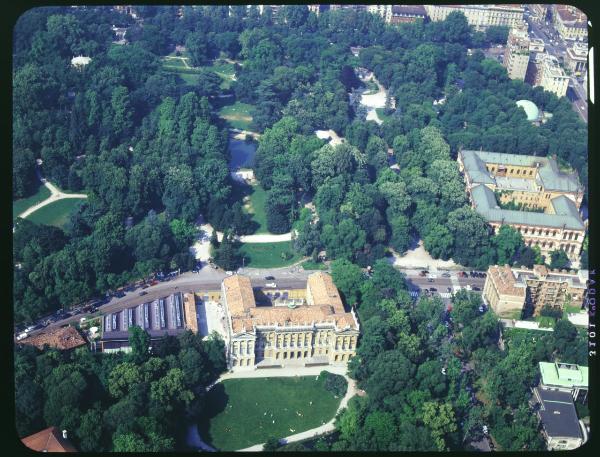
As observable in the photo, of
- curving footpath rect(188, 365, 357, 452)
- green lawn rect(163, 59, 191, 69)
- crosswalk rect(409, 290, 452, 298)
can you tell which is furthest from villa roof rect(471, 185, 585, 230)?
green lawn rect(163, 59, 191, 69)

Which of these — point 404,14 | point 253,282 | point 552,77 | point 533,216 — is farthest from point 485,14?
point 253,282

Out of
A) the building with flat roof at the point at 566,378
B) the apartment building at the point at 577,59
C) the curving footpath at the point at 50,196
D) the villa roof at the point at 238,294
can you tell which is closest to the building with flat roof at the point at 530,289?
the building with flat roof at the point at 566,378

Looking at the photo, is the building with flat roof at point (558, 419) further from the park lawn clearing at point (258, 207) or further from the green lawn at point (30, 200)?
the green lawn at point (30, 200)

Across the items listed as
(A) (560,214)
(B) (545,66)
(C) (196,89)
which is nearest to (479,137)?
(A) (560,214)

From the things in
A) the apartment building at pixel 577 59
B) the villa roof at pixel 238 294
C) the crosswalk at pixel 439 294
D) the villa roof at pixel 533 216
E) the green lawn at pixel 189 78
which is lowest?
the crosswalk at pixel 439 294

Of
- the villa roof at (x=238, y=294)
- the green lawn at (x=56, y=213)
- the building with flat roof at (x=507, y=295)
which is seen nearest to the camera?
the villa roof at (x=238, y=294)

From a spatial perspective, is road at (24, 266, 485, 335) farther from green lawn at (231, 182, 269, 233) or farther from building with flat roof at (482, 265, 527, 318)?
green lawn at (231, 182, 269, 233)
